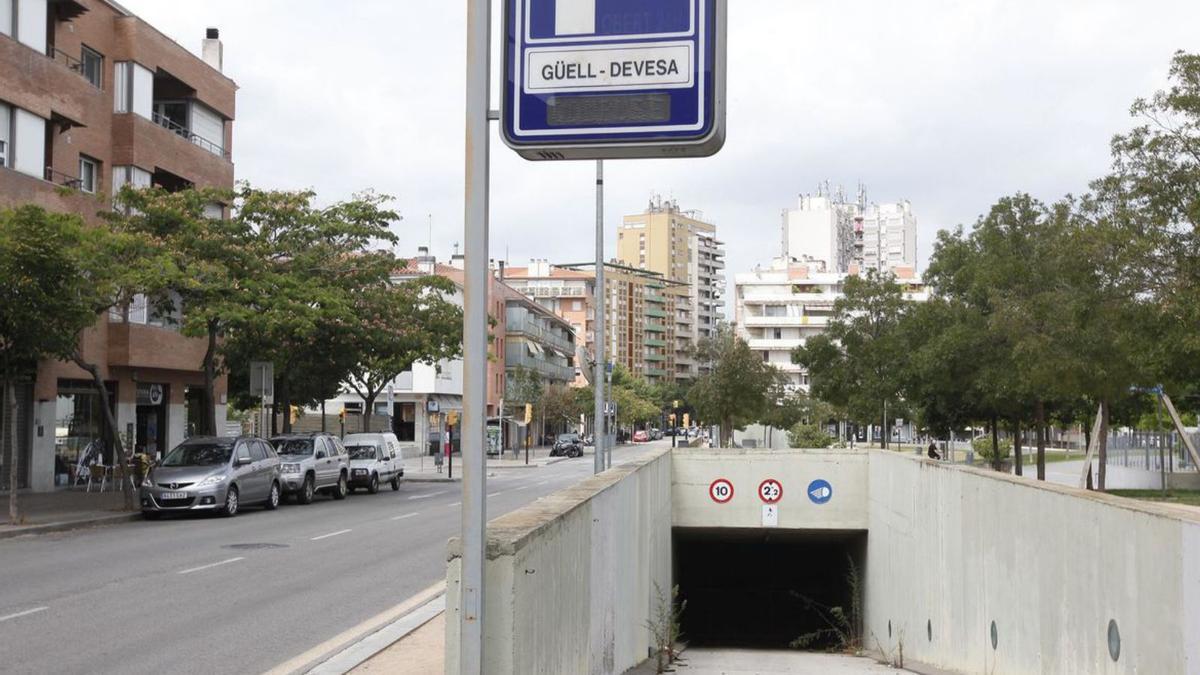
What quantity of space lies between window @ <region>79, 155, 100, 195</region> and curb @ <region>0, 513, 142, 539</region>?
36.8 feet

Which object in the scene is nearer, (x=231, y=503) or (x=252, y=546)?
(x=252, y=546)

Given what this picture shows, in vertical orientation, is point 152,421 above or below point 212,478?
above

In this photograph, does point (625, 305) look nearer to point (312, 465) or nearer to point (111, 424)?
point (312, 465)

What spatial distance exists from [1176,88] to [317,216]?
21819 mm

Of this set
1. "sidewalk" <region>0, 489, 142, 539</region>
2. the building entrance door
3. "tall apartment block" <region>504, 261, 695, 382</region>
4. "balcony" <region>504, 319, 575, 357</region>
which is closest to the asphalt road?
"sidewalk" <region>0, 489, 142, 539</region>

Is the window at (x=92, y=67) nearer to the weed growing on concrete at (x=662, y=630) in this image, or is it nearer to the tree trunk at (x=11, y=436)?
the tree trunk at (x=11, y=436)

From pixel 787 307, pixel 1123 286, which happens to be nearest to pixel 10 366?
pixel 1123 286

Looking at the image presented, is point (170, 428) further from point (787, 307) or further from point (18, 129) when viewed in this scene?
point (787, 307)

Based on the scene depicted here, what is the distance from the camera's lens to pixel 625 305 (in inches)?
6393

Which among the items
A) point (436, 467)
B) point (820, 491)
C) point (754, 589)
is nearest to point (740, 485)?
point (820, 491)

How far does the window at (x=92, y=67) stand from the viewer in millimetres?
32656

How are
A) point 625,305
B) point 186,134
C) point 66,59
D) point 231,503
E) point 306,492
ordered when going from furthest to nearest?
point 625,305
point 186,134
point 66,59
point 306,492
point 231,503

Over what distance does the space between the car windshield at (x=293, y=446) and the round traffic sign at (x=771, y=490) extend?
40.2 feet

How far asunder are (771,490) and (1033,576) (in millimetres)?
14289
